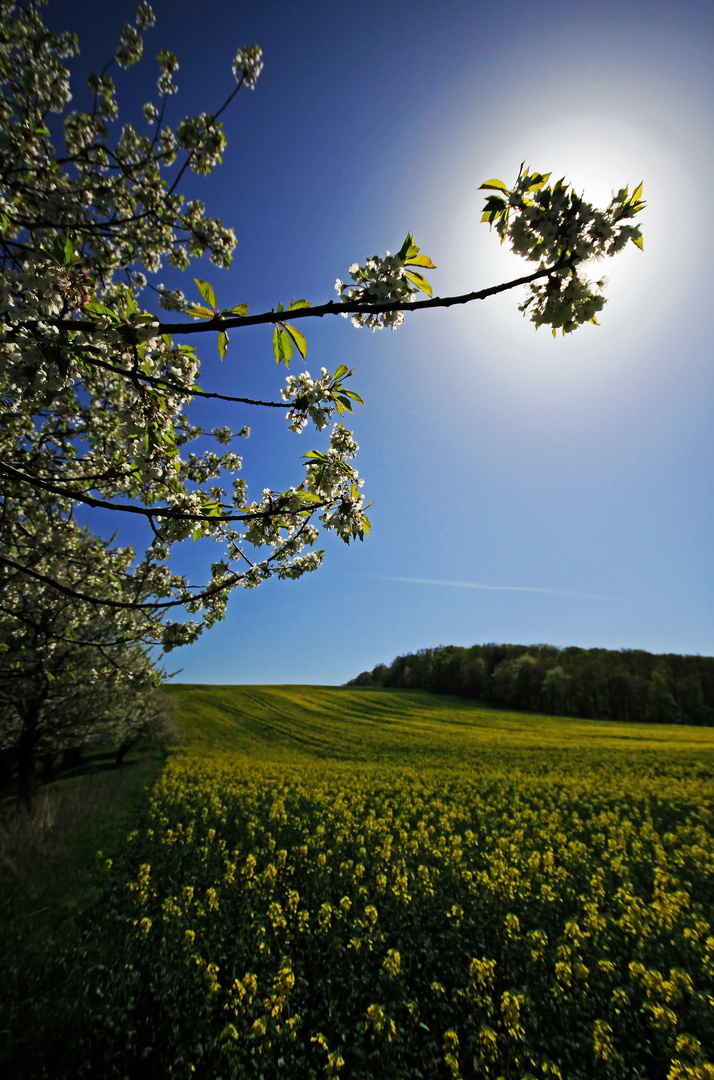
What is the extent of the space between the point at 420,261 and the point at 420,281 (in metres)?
0.06

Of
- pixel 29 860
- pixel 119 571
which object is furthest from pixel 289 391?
pixel 29 860

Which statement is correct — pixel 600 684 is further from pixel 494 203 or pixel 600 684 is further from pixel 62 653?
pixel 494 203

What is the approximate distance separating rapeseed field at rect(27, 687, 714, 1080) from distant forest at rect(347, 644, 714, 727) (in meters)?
44.6

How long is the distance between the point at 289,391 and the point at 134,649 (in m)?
18.6

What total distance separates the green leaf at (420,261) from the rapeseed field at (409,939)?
231 inches

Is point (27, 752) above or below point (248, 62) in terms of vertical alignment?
below

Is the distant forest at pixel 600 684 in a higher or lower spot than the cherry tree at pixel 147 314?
lower

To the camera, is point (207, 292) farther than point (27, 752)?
No

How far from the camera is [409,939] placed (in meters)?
5.26

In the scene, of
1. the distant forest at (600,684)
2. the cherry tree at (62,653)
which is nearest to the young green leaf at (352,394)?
the cherry tree at (62,653)

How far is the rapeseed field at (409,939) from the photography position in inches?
148

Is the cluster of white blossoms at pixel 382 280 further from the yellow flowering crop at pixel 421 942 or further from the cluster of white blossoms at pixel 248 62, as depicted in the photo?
the yellow flowering crop at pixel 421 942

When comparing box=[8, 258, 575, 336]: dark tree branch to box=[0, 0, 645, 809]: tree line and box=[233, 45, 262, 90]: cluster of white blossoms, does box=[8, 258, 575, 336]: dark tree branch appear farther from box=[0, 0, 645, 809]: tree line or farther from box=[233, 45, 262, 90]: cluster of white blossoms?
box=[233, 45, 262, 90]: cluster of white blossoms

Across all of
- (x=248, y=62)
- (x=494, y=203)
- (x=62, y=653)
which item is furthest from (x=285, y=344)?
(x=62, y=653)
